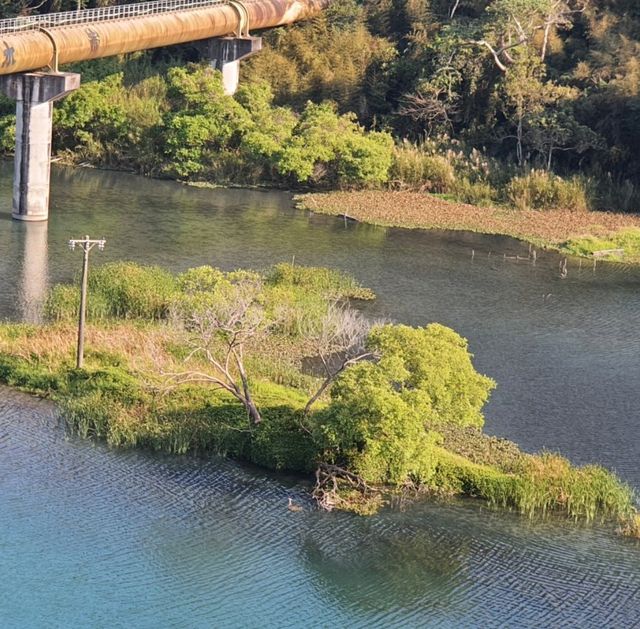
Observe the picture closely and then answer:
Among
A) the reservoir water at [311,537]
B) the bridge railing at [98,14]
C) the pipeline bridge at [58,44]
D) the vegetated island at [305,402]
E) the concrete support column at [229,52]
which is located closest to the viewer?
the reservoir water at [311,537]

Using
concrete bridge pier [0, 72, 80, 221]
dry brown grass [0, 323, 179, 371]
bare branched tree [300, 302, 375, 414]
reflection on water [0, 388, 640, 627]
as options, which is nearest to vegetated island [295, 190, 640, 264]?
concrete bridge pier [0, 72, 80, 221]

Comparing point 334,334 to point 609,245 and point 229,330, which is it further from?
point 609,245

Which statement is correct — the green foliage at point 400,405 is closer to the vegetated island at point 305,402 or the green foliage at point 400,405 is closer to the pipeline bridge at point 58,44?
the vegetated island at point 305,402

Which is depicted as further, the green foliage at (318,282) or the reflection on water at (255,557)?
the green foliage at (318,282)

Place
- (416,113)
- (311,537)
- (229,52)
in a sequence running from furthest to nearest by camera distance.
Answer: (416,113) → (229,52) → (311,537)

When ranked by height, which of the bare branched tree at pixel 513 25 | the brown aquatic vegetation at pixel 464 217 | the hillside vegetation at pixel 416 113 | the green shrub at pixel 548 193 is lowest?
the brown aquatic vegetation at pixel 464 217

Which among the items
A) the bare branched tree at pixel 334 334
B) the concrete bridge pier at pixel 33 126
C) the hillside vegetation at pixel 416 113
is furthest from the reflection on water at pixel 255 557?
the hillside vegetation at pixel 416 113

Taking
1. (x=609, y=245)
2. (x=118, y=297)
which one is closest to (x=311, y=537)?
(x=118, y=297)
